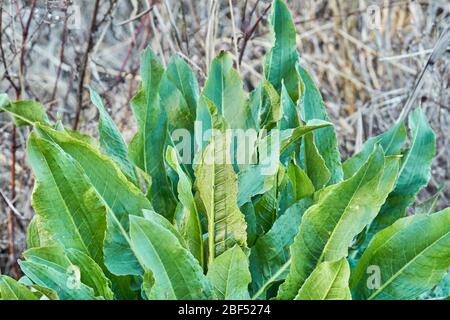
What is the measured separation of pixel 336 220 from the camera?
138 centimetres

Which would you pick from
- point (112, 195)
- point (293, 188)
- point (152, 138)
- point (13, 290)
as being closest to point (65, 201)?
point (112, 195)

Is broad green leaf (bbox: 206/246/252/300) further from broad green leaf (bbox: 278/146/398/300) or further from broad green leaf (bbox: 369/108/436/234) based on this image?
broad green leaf (bbox: 369/108/436/234)

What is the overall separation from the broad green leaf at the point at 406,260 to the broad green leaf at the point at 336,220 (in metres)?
0.08

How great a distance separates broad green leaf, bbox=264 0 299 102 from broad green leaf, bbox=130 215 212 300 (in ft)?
2.01

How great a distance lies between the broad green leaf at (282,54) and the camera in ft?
5.87

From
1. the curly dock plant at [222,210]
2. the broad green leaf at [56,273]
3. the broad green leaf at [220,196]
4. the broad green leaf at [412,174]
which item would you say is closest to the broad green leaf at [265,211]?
the curly dock plant at [222,210]

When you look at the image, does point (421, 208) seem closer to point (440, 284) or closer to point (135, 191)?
point (440, 284)

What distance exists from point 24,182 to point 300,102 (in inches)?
76.6

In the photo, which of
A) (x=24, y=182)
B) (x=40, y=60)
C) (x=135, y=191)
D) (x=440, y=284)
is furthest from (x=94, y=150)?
(x=40, y=60)

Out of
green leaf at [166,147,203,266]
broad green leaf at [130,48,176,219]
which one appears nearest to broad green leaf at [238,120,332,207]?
green leaf at [166,147,203,266]

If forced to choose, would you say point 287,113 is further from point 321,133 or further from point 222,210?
point 222,210

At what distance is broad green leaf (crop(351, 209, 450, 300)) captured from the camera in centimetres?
139

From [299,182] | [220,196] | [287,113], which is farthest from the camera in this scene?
[287,113]

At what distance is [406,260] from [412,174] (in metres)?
0.36
